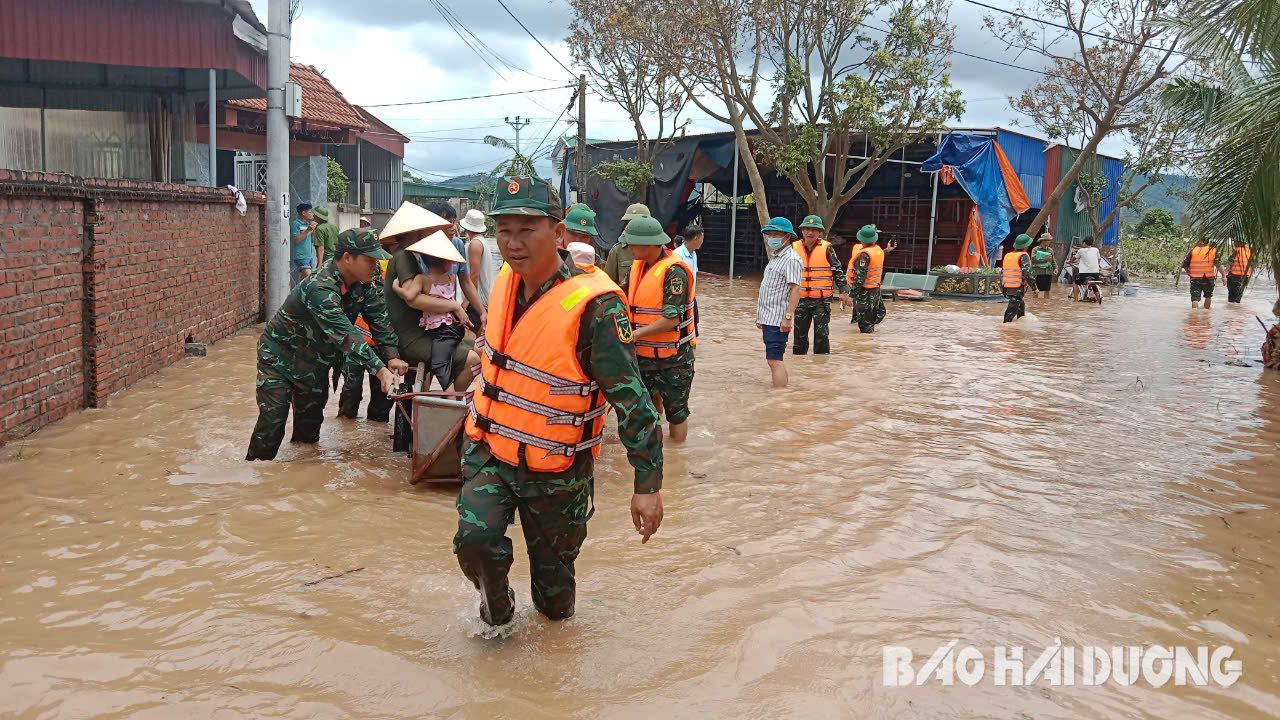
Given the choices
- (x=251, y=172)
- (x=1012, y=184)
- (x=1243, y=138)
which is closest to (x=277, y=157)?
(x=251, y=172)

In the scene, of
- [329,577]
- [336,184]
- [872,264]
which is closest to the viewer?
[329,577]

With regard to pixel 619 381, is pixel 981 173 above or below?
above

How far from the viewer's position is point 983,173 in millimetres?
22969

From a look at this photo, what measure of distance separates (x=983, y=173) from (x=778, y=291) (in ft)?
52.7

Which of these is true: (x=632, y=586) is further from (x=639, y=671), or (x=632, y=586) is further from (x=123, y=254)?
(x=123, y=254)

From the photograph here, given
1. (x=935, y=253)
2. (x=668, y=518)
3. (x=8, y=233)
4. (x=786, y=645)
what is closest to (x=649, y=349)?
(x=668, y=518)

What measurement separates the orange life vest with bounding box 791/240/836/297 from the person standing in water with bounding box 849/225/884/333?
203cm

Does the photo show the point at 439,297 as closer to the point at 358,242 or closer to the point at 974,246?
the point at 358,242

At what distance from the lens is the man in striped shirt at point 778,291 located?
9.09 metres

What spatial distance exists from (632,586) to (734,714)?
48.3 inches

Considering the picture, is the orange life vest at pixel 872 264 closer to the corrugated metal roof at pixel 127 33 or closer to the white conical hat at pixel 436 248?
the white conical hat at pixel 436 248

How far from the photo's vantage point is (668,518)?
563 cm

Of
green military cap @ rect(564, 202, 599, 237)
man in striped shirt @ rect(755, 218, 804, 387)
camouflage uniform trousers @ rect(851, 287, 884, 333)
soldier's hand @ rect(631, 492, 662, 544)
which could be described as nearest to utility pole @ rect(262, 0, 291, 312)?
green military cap @ rect(564, 202, 599, 237)

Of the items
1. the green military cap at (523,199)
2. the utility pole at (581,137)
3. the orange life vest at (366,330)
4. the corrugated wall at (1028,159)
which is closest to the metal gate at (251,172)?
the utility pole at (581,137)
